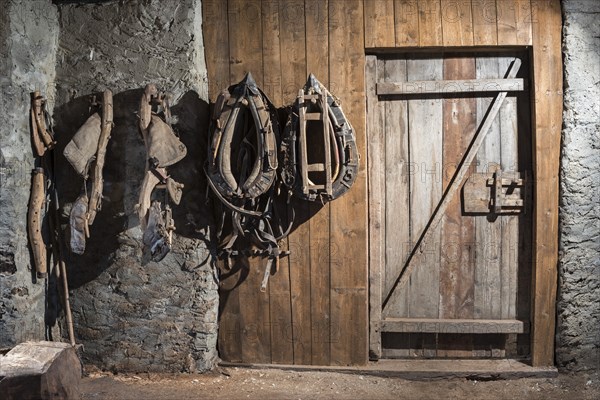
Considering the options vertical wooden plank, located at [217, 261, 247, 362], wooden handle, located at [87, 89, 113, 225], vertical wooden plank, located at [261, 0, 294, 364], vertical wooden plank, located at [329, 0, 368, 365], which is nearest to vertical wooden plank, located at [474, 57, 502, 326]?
vertical wooden plank, located at [329, 0, 368, 365]

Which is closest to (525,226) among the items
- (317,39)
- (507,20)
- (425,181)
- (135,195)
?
(425,181)

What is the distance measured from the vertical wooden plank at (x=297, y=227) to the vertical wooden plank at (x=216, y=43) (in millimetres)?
344

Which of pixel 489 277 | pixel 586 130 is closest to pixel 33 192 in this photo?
pixel 489 277

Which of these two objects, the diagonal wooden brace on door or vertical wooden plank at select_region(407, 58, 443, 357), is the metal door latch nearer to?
the diagonal wooden brace on door

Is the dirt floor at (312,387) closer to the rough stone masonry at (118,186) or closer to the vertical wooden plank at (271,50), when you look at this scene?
the rough stone masonry at (118,186)

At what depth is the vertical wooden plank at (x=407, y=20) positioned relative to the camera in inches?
139

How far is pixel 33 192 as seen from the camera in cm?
348

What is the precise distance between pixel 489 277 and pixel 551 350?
1.94 ft

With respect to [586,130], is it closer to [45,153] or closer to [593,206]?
[593,206]

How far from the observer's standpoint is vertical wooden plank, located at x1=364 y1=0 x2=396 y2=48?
11.6ft

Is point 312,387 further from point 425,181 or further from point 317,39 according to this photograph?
point 317,39

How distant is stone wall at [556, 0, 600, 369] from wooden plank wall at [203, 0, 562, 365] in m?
0.06

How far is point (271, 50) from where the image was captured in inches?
141

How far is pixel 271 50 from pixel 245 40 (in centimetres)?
17
